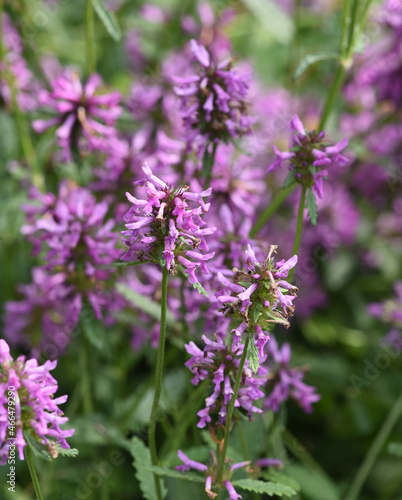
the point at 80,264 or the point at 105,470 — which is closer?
the point at 80,264

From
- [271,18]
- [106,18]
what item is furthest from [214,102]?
[271,18]

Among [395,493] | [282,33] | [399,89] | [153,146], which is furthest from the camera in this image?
[282,33]

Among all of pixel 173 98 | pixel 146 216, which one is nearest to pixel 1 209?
pixel 173 98

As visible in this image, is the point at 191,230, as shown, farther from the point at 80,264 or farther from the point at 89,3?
the point at 89,3

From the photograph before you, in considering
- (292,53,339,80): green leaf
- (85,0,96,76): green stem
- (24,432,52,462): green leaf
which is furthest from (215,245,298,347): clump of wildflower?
(85,0,96,76): green stem

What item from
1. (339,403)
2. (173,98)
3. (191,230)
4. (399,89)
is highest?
(399,89)

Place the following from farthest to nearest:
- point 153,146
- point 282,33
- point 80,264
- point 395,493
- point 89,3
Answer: point 282,33 < point 395,493 < point 153,146 < point 89,3 < point 80,264

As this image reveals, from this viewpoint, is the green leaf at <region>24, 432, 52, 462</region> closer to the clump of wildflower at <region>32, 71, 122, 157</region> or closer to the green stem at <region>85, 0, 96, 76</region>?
the clump of wildflower at <region>32, 71, 122, 157</region>
